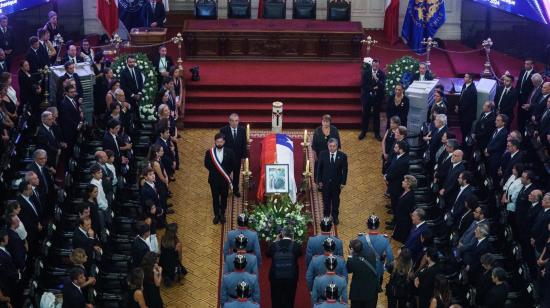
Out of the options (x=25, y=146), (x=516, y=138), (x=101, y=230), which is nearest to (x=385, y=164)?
(x=516, y=138)

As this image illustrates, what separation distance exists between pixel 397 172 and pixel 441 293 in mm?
3963

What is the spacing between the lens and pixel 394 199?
14.9 m

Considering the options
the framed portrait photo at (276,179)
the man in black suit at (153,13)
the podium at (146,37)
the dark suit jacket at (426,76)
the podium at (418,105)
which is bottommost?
the framed portrait photo at (276,179)

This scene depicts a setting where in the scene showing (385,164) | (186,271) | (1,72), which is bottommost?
(186,271)

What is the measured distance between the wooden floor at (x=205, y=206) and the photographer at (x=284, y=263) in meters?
1.32

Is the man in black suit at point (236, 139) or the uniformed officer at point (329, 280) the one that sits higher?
the man in black suit at point (236, 139)

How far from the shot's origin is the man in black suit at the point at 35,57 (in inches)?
670

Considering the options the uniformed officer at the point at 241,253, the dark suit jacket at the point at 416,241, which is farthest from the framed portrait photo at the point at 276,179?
the uniformed officer at the point at 241,253

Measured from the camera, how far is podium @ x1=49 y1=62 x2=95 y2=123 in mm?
16453

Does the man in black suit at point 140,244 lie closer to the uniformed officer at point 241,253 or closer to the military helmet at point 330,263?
the uniformed officer at point 241,253

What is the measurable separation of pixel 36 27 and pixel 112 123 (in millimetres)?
7853

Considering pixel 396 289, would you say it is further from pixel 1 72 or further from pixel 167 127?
pixel 1 72

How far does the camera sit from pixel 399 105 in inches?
648

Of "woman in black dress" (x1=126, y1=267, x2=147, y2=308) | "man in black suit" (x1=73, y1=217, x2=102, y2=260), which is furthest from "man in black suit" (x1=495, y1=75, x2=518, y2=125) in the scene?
"woman in black dress" (x1=126, y1=267, x2=147, y2=308)
